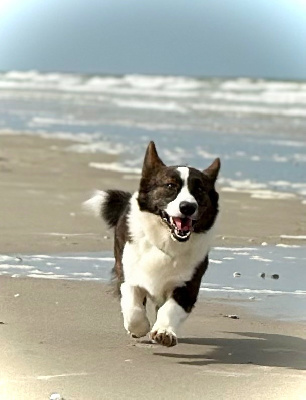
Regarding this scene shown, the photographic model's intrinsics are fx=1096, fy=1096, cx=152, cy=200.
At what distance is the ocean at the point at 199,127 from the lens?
44.5 ft

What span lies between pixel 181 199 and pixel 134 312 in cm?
60

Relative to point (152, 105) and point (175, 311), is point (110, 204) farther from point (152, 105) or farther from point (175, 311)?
point (152, 105)

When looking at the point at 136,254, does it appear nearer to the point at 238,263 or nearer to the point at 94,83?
the point at 238,263

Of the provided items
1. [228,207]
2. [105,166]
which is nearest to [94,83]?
[105,166]

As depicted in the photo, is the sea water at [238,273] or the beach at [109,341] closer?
the beach at [109,341]

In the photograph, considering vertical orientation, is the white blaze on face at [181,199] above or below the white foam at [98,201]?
above

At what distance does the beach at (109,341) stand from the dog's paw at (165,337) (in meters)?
0.07

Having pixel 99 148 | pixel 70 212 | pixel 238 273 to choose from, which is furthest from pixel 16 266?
pixel 99 148

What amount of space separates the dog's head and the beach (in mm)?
594

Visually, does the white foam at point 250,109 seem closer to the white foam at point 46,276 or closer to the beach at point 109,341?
the beach at point 109,341

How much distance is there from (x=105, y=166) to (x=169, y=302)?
8.52m

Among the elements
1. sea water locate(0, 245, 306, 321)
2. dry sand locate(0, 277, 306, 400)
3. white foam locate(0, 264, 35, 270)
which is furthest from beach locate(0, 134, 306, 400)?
white foam locate(0, 264, 35, 270)

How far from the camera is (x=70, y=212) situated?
31.1ft

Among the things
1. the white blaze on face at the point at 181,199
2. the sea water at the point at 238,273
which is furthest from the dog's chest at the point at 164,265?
the sea water at the point at 238,273
